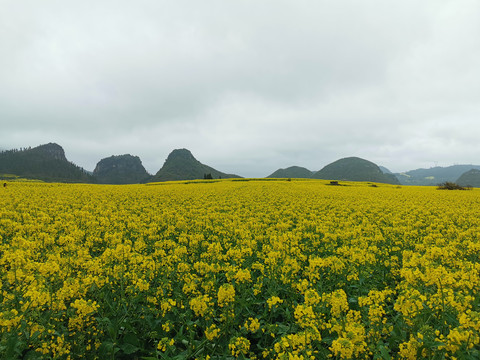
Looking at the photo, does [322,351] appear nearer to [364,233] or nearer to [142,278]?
[142,278]

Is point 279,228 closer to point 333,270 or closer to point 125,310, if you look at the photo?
point 333,270

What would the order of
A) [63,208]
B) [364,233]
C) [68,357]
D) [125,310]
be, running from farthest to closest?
[63,208], [364,233], [125,310], [68,357]

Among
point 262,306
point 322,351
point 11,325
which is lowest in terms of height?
point 262,306

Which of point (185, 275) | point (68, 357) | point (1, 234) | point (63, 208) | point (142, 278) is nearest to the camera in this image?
point (68, 357)

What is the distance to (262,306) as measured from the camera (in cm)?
601

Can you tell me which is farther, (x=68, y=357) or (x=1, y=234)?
(x=1, y=234)

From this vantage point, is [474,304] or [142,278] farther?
[142,278]

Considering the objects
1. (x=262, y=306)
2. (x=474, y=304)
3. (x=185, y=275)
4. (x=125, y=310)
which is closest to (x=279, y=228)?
(x=262, y=306)

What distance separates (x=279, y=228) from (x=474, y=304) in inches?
272

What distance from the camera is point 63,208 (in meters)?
15.5

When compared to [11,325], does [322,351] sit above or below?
below

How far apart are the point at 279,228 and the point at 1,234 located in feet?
38.4

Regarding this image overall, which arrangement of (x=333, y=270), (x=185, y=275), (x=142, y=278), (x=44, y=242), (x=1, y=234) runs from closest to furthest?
A: (x=142, y=278) < (x=185, y=275) < (x=333, y=270) < (x=44, y=242) < (x=1, y=234)

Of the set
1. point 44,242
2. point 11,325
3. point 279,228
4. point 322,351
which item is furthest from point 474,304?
point 44,242
